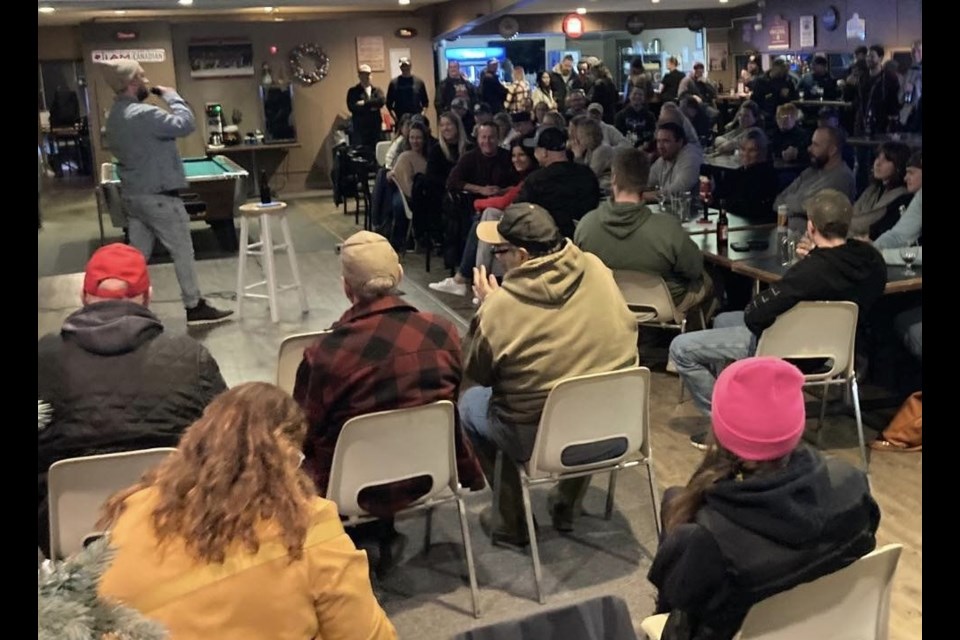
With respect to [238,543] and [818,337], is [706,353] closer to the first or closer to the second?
[818,337]

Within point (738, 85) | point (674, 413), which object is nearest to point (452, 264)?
point (674, 413)

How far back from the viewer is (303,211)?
11.4 m

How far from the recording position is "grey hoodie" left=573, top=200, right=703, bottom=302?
4434 mm

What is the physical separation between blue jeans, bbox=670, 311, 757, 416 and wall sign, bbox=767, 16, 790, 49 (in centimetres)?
1259

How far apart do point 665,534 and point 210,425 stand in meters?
→ 0.93

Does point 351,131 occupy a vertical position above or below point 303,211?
above

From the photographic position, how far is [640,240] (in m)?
4.43

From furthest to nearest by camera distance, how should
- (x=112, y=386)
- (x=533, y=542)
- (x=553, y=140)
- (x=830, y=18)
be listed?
1. (x=830, y=18)
2. (x=553, y=140)
3. (x=533, y=542)
4. (x=112, y=386)

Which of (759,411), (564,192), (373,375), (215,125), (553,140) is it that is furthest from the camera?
(215,125)

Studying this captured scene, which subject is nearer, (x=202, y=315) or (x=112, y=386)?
(x=112, y=386)

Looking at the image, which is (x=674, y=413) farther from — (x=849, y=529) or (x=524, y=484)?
(x=849, y=529)

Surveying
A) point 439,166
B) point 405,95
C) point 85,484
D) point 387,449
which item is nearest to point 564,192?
point 439,166

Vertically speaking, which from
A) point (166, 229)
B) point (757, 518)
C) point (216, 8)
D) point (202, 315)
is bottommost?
point (202, 315)

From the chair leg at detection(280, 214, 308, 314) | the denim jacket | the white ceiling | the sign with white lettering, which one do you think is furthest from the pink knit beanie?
the sign with white lettering
